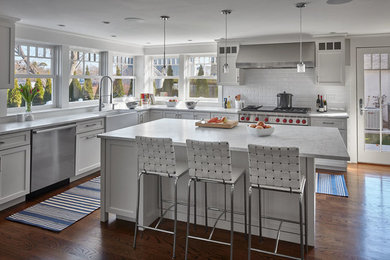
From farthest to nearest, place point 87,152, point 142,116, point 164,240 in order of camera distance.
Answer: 1. point 142,116
2. point 87,152
3. point 164,240

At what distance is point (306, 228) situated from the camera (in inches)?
103

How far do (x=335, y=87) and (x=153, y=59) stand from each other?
163 inches

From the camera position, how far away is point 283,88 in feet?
20.1

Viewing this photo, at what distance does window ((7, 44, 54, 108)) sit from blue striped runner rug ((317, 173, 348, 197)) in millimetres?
4562

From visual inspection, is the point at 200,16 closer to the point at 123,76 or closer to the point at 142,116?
the point at 142,116

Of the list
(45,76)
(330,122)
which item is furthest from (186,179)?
(45,76)

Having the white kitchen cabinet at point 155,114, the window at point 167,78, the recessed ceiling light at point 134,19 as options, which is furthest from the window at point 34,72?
the window at point 167,78

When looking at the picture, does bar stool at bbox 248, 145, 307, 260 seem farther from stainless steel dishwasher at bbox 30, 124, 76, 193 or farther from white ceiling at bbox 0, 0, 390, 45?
stainless steel dishwasher at bbox 30, 124, 76, 193

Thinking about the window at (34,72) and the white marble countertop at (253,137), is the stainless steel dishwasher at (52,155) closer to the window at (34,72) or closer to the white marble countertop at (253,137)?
the window at (34,72)

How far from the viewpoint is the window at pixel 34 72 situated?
15.2ft

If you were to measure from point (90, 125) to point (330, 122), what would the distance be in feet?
13.0

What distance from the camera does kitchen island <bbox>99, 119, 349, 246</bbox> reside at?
2.87 metres

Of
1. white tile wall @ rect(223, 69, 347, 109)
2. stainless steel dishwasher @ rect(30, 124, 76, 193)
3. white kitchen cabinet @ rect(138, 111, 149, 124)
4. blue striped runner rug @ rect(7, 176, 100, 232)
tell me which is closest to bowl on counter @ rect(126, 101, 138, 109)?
white kitchen cabinet @ rect(138, 111, 149, 124)

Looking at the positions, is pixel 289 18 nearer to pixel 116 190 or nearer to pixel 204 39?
pixel 204 39
